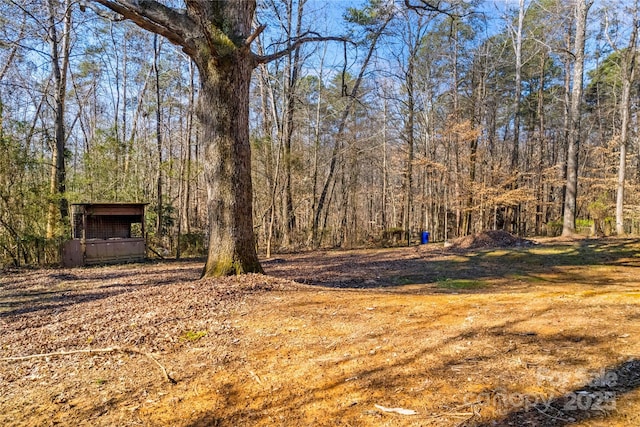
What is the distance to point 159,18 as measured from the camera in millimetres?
4410

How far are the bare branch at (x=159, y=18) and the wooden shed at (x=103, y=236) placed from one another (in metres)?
6.00

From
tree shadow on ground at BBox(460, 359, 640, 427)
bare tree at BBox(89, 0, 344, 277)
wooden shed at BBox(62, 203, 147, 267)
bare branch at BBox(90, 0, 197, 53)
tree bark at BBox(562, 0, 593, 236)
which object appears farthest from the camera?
tree bark at BBox(562, 0, 593, 236)

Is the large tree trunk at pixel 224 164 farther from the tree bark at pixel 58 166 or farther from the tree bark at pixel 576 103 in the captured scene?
the tree bark at pixel 576 103

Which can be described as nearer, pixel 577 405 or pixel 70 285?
pixel 577 405

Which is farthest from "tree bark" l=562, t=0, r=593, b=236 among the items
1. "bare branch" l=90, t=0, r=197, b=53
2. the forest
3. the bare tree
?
"bare branch" l=90, t=0, r=197, b=53

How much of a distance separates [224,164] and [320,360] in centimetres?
313

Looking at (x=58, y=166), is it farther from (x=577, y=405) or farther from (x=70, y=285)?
(x=577, y=405)

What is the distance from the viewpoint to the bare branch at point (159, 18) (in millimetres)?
4297

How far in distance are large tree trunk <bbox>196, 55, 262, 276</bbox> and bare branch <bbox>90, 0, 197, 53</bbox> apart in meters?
0.36

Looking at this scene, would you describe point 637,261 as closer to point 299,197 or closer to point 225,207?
point 225,207

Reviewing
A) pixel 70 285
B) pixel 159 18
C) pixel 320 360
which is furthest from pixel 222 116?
pixel 70 285

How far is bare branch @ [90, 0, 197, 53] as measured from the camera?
14.1 feet

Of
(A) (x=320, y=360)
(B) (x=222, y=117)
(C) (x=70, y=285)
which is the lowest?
(C) (x=70, y=285)

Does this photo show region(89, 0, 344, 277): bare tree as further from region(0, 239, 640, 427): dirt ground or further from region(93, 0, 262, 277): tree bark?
region(0, 239, 640, 427): dirt ground
